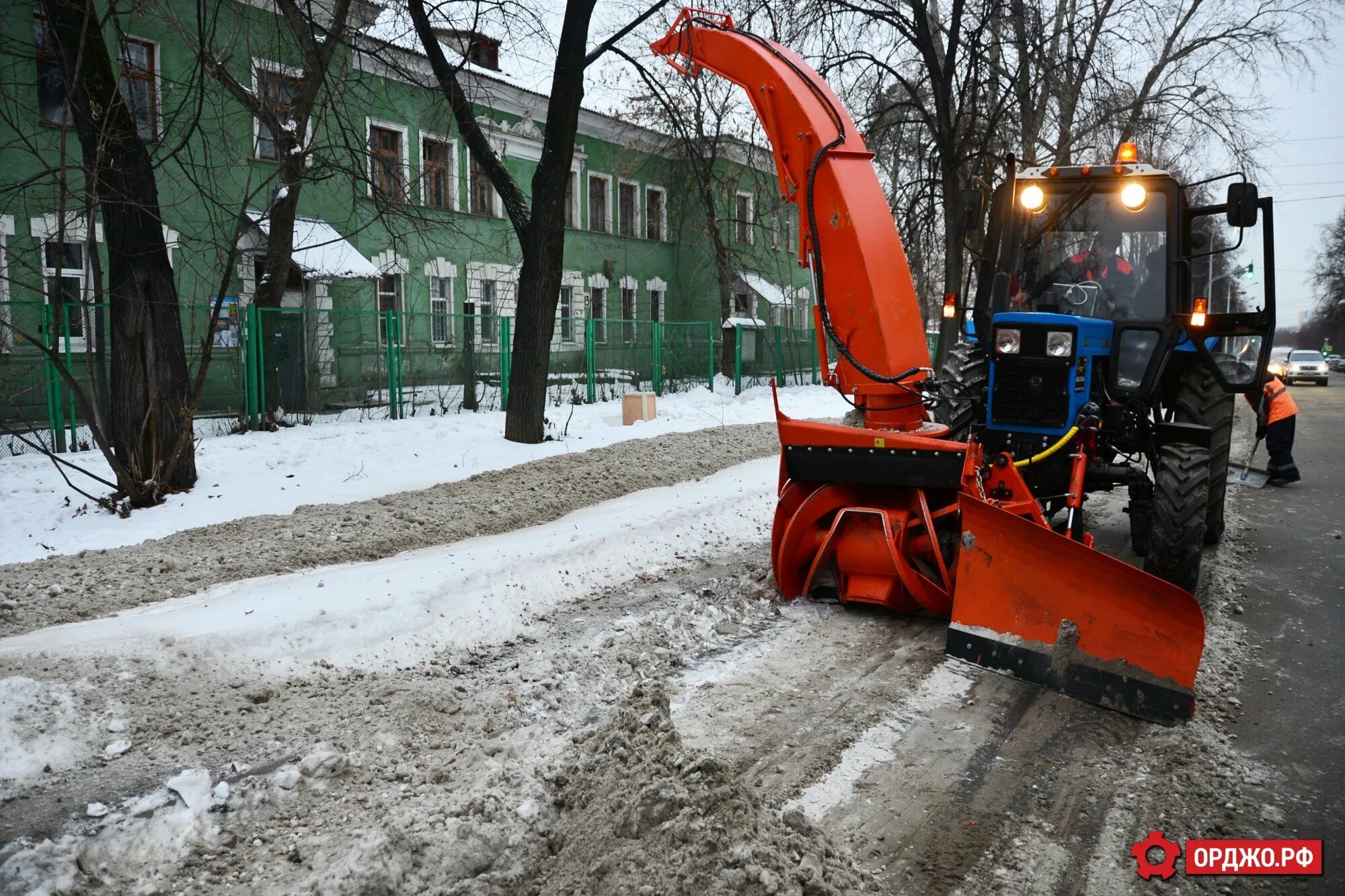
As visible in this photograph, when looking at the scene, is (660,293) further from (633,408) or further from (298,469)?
(298,469)

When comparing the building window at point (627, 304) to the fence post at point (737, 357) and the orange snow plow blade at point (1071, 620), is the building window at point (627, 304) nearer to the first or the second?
the fence post at point (737, 357)

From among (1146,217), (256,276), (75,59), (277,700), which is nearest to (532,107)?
(256,276)

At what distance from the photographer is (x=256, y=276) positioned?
14414 mm

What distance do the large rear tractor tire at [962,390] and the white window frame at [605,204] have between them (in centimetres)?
2184

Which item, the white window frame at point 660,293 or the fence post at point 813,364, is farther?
the white window frame at point 660,293

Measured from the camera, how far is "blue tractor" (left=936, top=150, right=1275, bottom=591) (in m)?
5.65

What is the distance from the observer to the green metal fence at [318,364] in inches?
445

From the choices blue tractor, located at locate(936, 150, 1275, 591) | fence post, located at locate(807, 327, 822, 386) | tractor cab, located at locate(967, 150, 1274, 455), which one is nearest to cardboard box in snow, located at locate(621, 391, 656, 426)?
blue tractor, located at locate(936, 150, 1275, 591)

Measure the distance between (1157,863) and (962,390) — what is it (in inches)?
150

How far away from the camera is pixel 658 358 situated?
2080cm

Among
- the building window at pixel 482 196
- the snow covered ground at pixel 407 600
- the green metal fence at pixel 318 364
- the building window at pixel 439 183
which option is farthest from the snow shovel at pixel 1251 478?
the building window at pixel 482 196

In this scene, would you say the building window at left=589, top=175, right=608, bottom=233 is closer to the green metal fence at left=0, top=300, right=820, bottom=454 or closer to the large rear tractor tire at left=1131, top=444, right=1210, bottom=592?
the green metal fence at left=0, top=300, right=820, bottom=454

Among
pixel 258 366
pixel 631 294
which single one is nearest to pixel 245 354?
pixel 258 366

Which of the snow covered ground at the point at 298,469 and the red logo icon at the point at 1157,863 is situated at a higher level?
the snow covered ground at the point at 298,469
